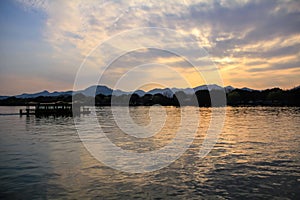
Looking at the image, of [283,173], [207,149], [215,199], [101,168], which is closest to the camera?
[215,199]

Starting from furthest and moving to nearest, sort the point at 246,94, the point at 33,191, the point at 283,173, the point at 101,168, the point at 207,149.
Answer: the point at 246,94
the point at 207,149
the point at 101,168
the point at 283,173
the point at 33,191

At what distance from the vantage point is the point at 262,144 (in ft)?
73.4

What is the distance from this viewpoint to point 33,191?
11.1 m

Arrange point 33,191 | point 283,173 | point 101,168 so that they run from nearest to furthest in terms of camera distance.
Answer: point 33,191, point 283,173, point 101,168

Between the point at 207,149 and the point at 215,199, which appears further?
the point at 207,149

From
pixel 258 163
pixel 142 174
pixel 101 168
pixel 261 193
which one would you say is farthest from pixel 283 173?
pixel 101 168

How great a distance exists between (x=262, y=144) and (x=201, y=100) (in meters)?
175

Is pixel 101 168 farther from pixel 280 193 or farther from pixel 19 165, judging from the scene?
pixel 280 193

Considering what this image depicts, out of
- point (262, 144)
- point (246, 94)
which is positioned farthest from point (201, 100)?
point (262, 144)

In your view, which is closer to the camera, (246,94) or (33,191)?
(33,191)

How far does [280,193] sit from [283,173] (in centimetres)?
320

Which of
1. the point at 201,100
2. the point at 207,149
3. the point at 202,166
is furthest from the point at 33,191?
the point at 201,100

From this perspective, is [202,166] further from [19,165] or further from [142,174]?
[19,165]

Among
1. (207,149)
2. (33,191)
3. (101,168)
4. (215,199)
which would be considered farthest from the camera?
(207,149)
